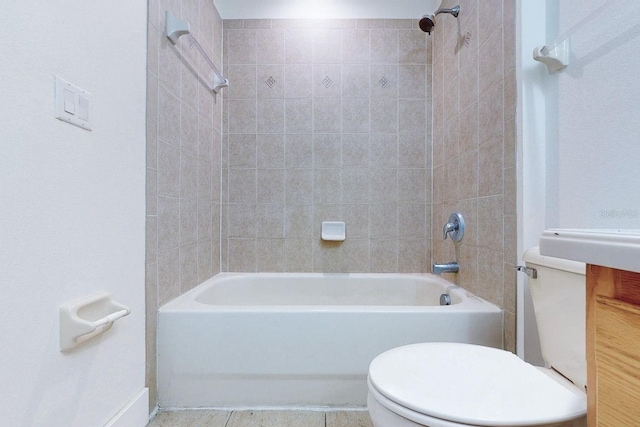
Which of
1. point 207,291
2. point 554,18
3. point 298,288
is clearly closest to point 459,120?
point 554,18

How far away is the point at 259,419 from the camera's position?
1275 mm

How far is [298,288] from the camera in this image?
2094 millimetres

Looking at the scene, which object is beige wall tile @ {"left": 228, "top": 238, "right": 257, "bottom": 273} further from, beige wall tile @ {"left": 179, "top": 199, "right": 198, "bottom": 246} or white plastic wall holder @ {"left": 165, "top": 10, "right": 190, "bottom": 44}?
white plastic wall holder @ {"left": 165, "top": 10, "right": 190, "bottom": 44}

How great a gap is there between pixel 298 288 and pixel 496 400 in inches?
60.3

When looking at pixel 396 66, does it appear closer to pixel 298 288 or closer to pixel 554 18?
pixel 554 18

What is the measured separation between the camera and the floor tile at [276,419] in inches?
49.0

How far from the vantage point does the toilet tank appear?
78 centimetres

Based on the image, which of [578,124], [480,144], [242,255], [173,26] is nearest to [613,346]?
[578,124]

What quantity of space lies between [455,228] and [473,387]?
108cm
